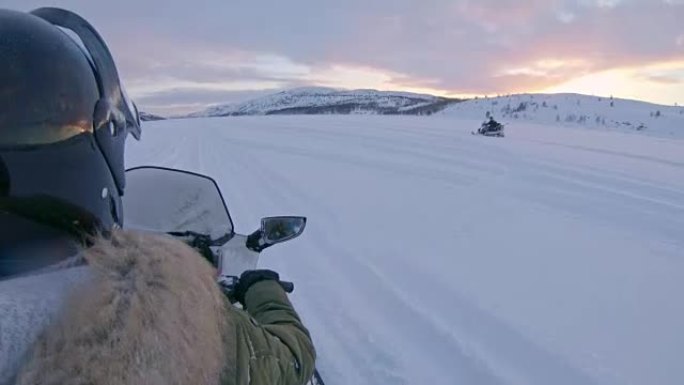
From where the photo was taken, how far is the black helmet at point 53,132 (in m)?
1.18

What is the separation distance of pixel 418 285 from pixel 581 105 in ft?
107

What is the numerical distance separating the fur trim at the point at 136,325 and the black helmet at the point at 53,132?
226 millimetres

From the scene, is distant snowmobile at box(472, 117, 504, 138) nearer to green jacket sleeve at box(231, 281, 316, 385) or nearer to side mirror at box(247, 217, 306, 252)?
side mirror at box(247, 217, 306, 252)

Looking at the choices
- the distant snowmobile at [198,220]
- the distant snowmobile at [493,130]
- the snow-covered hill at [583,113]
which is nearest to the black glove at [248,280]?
the distant snowmobile at [198,220]

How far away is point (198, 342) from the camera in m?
1.01

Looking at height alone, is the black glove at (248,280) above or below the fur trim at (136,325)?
below

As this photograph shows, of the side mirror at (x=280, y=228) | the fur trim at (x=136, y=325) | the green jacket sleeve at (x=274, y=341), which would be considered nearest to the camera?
the fur trim at (x=136, y=325)

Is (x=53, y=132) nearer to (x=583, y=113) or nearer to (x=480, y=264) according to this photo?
(x=480, y=264)

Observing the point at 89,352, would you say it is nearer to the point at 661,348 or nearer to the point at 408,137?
the point at 661,348

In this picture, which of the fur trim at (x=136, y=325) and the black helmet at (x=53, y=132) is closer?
the fur trim at (x=136, y=325)

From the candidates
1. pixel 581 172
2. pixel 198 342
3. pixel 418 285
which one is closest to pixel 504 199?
pixel 581 172

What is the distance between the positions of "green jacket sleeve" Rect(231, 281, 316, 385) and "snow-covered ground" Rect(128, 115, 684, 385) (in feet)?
5.06

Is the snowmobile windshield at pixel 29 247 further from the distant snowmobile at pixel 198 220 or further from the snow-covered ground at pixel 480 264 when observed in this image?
the snow-covered ground at pixel 480 264

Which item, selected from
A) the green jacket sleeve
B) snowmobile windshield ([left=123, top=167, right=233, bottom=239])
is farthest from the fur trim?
snowmobile windshield ([left=123, top=167, right=233, bottom=239])
